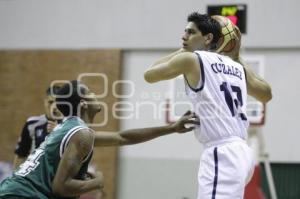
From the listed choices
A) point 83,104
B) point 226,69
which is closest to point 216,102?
A: point 226,69

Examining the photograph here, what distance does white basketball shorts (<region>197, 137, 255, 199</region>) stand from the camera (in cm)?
321

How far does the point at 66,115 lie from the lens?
3598mm

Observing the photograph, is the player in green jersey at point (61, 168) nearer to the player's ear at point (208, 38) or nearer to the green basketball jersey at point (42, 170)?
the green basketball jersey at point (42, 170)

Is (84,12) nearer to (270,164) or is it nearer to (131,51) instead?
(131,51)

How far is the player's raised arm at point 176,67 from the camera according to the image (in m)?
3.36

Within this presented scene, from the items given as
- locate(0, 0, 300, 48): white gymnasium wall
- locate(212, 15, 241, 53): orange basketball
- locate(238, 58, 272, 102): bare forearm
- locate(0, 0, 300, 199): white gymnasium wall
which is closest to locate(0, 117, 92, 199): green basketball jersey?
locate(212, 15, 241, 53): orange basketball

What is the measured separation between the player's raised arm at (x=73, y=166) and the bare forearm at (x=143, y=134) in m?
0.61

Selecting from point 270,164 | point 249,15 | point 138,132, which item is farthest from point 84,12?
point 138,132

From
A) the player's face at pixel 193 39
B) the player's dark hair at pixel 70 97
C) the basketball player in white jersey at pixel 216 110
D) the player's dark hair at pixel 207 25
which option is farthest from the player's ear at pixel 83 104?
the player's dark hair at pixel 207 25

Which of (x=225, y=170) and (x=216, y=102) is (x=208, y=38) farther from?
(x=225, y=170)

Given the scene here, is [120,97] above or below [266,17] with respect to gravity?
below

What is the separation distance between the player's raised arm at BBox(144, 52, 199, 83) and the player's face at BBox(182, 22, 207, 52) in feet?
0.67

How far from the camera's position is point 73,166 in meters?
3.15

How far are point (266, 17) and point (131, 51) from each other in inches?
83.3
